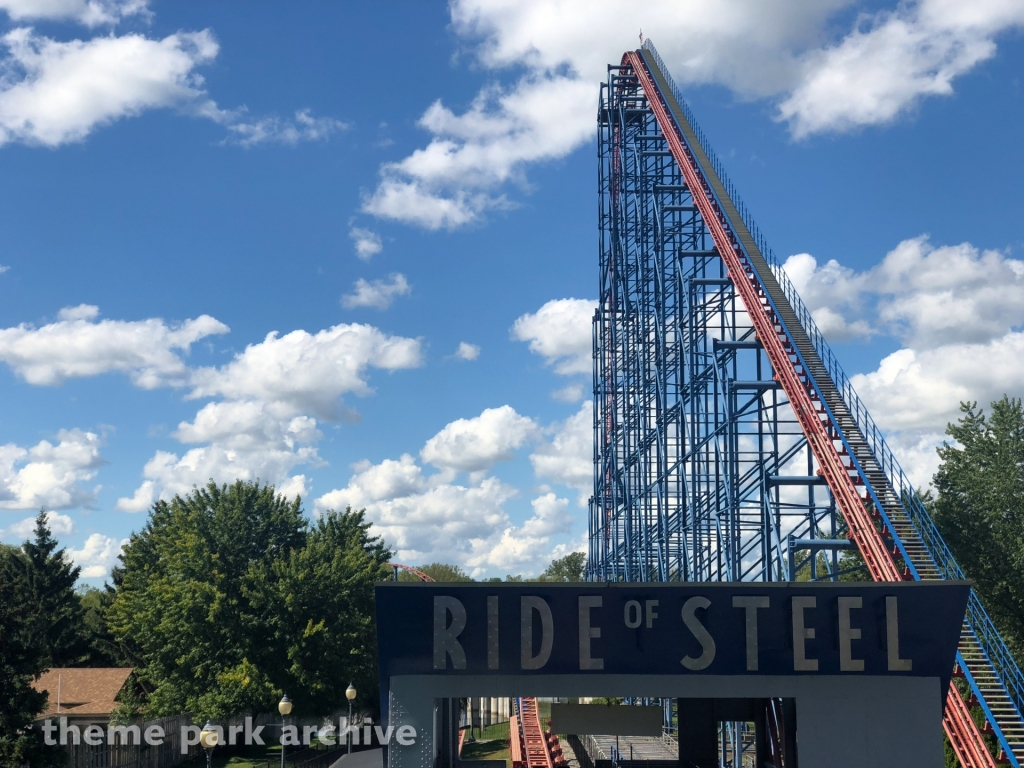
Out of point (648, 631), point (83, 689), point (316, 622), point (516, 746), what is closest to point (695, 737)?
point (648, 631)

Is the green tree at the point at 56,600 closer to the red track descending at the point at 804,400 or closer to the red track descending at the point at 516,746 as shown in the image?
the red track descending at the point at 516,746

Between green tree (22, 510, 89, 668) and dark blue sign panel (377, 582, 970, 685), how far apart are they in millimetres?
42143

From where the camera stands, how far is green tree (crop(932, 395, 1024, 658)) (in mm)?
35781

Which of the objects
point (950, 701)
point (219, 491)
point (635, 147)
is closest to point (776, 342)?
point (950, 701)

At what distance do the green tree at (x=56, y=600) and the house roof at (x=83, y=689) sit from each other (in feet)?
21.3

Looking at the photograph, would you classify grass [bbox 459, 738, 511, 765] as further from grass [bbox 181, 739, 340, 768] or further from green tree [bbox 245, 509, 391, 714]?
grass [bbox 181, 739, 340, 768]

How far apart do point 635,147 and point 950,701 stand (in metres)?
23.8

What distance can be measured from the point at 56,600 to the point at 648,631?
148 feet

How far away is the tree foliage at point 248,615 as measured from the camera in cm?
3472

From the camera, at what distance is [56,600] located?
5047 centimetres

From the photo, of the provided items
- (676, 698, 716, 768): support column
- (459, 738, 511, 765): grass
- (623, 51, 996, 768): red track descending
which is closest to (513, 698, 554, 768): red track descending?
(459, 738, 511, 765): grass

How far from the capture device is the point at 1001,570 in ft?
117

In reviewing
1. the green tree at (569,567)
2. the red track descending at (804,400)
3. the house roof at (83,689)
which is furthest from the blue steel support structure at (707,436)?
the green tree at (569,567)

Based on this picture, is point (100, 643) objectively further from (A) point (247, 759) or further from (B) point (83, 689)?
(A) point (247, 759)
